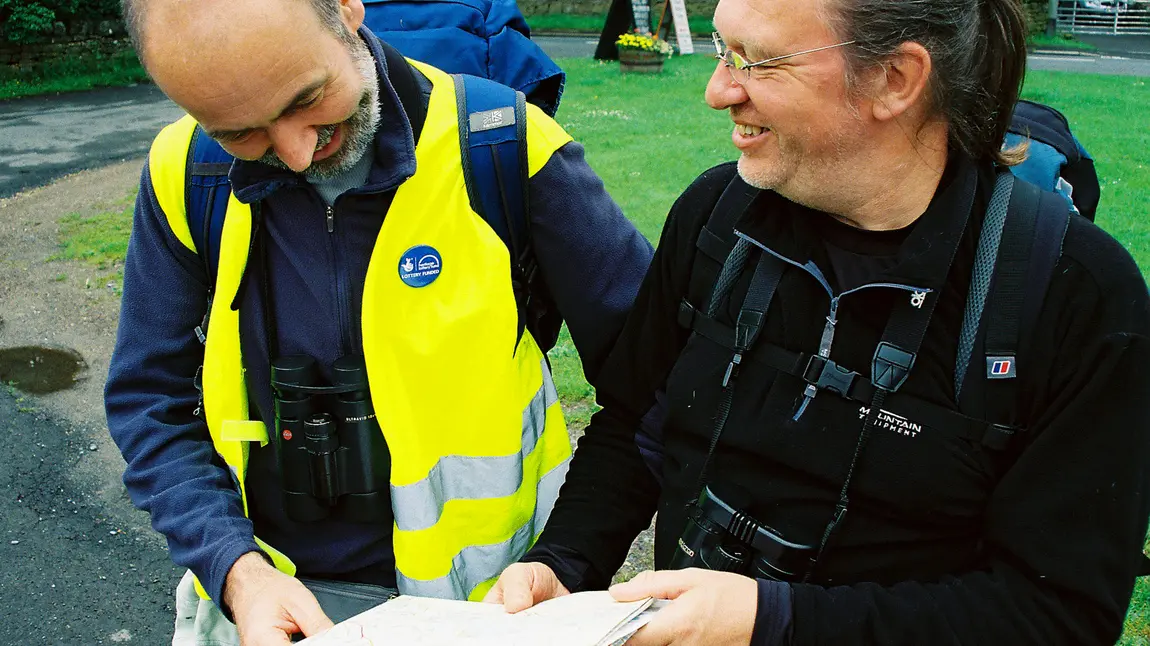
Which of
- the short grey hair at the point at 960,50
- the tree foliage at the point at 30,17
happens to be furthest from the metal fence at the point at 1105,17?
the short grey hair at the point at 960,50

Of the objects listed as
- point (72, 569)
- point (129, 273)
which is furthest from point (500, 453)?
point (72, 569)

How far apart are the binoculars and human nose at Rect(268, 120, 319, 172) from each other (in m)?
0.92

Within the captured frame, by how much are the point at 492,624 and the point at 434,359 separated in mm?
521

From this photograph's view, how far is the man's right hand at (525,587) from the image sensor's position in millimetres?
1808

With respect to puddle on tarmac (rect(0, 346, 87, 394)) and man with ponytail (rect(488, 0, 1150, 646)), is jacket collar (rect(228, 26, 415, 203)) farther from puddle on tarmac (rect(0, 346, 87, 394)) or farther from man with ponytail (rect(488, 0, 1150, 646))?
puddle on tarmac (rect(0, 346, 87, 394))

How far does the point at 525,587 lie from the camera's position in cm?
184

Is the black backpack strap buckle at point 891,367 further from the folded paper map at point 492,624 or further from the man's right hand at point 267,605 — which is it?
the man's right hand at point 267,605

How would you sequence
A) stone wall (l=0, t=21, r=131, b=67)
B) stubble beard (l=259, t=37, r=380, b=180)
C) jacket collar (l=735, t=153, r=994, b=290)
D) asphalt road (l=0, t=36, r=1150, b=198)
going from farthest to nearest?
stone wall (l=0, t=21, r=131, b=67), asphalt road (l=0, t=36, r=1150, b=198), stubble beard (l=259, t=37, r=380, b=180), jacket collar (l=735, t=153, r=994, b=290)

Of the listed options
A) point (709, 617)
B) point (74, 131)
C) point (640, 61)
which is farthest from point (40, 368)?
point (640, 61)

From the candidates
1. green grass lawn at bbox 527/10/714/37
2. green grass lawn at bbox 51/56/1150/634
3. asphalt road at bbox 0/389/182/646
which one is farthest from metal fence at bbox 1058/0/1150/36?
asphalt road at bbox 0/389/182/646

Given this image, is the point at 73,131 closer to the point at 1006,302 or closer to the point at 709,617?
the point at 709,617

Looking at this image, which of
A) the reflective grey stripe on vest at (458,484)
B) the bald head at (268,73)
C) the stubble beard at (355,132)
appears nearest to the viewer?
the bald head at (268,73)

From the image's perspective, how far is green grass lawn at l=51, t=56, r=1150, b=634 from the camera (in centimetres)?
749

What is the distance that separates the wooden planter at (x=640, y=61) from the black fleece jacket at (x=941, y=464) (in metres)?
15.6
